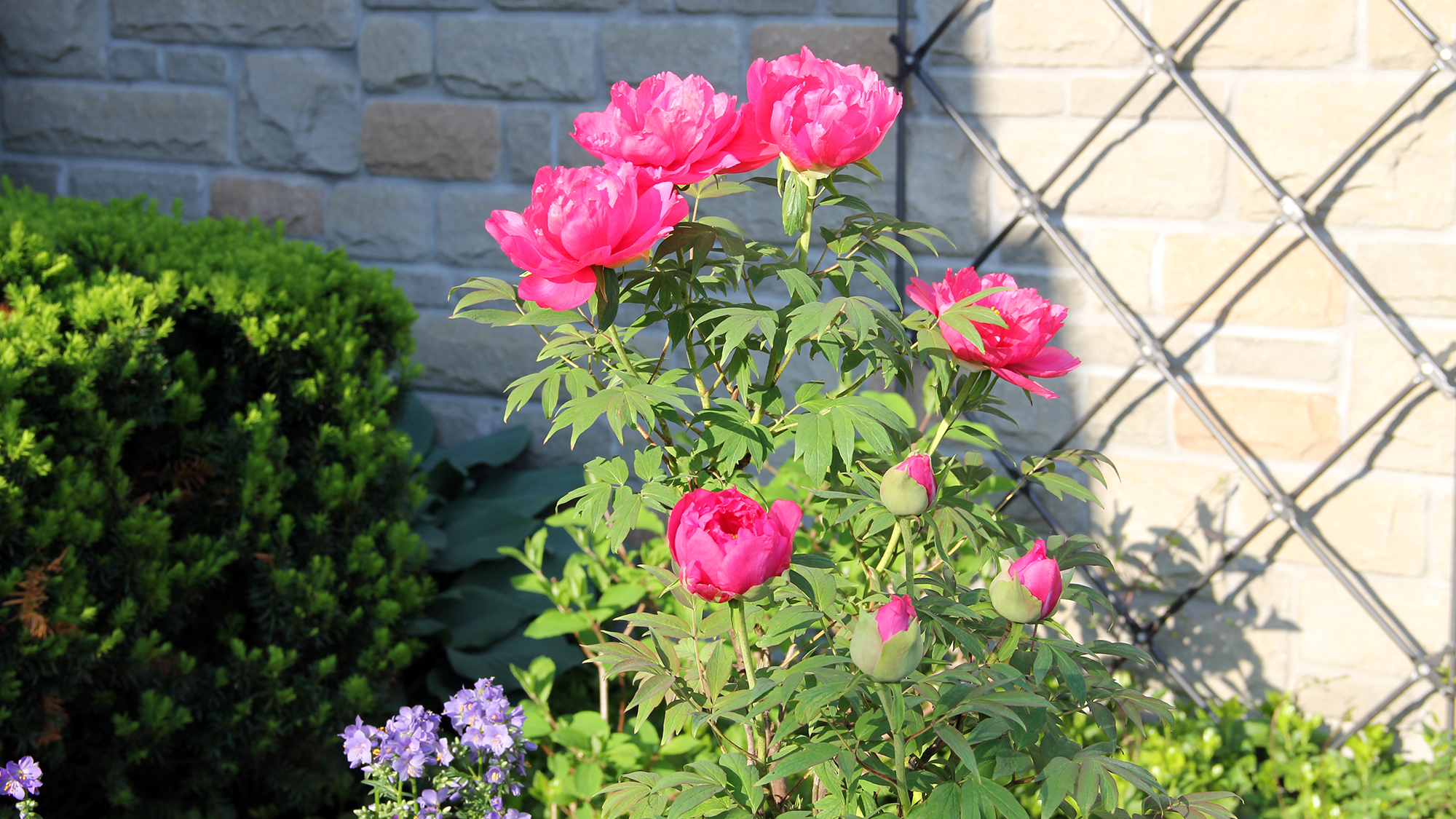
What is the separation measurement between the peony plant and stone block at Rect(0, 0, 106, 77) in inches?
89.4

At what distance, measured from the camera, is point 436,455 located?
2.38 m

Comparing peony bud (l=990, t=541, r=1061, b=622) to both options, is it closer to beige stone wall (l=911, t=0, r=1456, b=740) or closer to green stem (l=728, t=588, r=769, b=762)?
green stem (l=728, t=588, r=769, b=762)

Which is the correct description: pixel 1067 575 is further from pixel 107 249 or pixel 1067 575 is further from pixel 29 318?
pixel 107 249

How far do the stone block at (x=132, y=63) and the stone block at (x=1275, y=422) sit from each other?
99.4 inches

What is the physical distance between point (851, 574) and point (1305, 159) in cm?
109

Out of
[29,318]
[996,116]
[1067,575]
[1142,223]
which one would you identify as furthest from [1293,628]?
[29,318]

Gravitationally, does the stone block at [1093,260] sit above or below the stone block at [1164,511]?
above

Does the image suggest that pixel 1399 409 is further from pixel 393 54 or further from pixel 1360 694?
pixel 393 54

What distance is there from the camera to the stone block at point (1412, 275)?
5.64ft

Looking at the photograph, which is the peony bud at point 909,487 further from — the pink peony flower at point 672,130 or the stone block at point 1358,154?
the stone block at point 1358,154

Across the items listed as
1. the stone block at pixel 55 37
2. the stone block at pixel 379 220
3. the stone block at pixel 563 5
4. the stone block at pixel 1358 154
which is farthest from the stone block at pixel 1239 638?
the stone block at pixel 55 37

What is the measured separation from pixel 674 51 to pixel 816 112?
56.4 inches

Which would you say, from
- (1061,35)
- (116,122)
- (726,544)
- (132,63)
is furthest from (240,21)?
(726,544)

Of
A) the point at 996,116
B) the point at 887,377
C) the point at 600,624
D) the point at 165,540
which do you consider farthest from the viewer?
the point at 996,116
